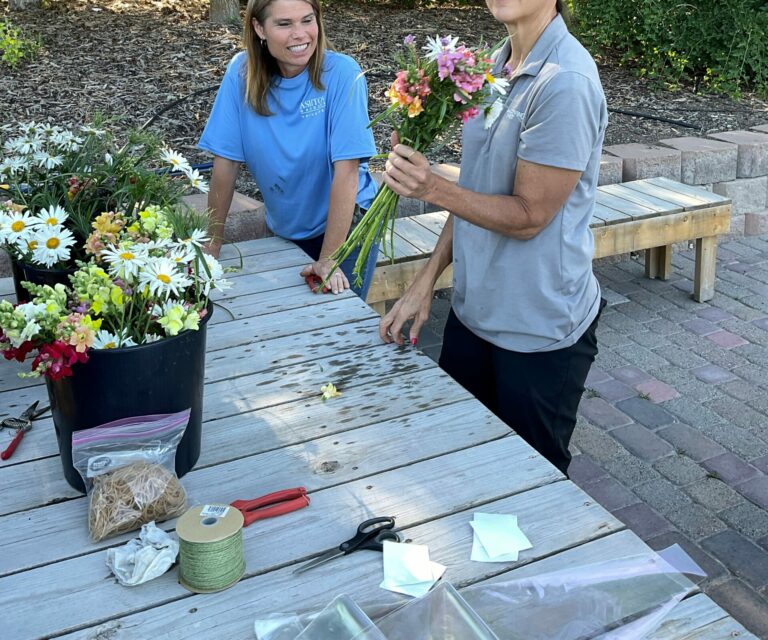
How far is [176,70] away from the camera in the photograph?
21.1ft

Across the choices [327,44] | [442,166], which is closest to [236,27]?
[442,166]

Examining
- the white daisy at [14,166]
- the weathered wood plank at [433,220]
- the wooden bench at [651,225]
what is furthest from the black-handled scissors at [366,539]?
the weathered wood plank at [433,220]

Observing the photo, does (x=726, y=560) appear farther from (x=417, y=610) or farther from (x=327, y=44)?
(x=327, y=44)

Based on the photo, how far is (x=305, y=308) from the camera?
2.59m

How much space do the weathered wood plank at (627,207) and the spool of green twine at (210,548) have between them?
12.0 ft

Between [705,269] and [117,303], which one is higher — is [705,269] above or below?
below

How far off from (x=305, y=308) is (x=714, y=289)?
10.7 ft

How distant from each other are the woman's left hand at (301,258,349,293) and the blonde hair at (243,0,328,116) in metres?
0.53

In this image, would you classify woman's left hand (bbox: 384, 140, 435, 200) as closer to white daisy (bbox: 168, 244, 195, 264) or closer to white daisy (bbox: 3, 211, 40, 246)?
white daisy (bbox: 168, 244, 195, 264)

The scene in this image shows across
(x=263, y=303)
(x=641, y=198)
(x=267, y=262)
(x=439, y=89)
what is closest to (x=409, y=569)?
(x=439, y=89)

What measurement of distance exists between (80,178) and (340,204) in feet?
2.84

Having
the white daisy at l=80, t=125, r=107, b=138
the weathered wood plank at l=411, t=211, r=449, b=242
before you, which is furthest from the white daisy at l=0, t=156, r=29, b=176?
the weathered wood plank at l=411, t=211, r=449, b=242

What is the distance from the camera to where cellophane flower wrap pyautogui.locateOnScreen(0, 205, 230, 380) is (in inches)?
58.7

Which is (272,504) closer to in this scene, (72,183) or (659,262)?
(72,183)
